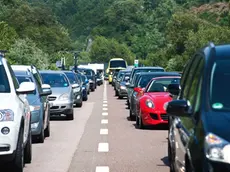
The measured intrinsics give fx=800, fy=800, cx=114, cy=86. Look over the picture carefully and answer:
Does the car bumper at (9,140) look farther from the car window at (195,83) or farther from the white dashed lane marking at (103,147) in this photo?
the white dashed lane marking at (103,147)

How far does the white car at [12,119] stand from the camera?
948 centimetres

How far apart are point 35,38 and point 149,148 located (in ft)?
384

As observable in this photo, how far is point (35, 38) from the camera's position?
130m

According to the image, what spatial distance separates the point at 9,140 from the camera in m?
9.48

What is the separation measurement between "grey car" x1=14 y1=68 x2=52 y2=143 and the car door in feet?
17.2

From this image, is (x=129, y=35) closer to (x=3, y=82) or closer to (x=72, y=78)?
(x=72, y=78)

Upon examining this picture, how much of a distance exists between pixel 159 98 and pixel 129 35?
179018 millimetres

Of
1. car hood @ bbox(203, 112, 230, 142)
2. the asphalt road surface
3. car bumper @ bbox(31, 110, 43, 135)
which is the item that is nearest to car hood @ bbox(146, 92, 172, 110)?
the asphalt road surface

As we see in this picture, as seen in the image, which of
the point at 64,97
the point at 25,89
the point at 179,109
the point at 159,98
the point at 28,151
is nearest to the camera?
the point at 179,109

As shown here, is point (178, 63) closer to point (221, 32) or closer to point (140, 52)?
point (221, 32)

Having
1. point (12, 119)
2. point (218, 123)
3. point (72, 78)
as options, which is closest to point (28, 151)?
point (12, 119)

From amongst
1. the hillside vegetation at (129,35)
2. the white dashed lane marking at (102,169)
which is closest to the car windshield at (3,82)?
the white dashed lane marking at (102,169)

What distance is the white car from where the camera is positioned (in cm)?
948

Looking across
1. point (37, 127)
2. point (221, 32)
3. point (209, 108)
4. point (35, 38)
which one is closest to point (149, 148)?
point (37, 127)
